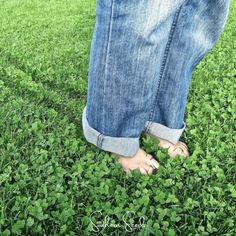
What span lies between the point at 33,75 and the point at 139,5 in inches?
63.8

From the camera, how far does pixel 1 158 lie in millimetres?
2254

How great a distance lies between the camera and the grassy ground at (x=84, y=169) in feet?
6.45

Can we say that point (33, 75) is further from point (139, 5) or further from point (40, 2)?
point (40, 2)

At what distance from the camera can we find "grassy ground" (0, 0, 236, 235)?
197 centimetres

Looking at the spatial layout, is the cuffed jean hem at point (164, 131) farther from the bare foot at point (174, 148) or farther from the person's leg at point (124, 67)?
the person's leg at point (124, 67)

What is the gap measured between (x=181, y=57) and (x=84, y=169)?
73cm

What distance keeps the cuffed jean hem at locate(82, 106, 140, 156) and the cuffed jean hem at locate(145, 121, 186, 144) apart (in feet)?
0.70

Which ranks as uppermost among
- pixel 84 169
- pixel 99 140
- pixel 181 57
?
pixel 181 57

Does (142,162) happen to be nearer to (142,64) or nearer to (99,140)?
(99,140)

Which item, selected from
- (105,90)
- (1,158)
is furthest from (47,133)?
(105,90)

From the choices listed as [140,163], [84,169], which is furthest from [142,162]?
[84,169]

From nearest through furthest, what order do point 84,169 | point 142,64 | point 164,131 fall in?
point 142,64 < point 84,169 < point 164,131

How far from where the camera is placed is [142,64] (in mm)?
2023

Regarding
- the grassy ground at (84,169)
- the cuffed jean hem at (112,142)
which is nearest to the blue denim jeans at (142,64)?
the cuffed jean hem at (112,142)
